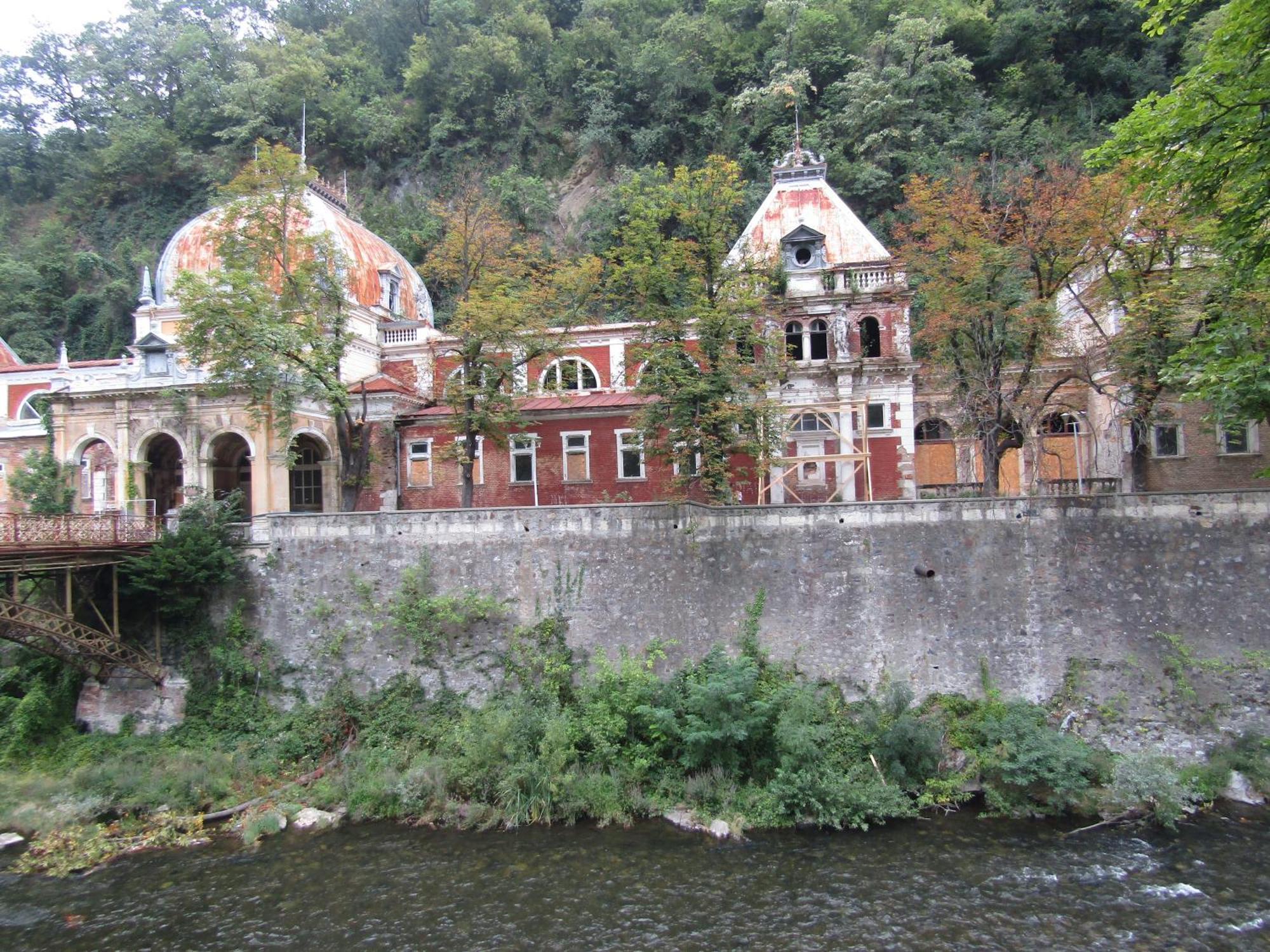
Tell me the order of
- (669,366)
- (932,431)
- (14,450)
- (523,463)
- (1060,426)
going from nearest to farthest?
(669,366) < (523,463) < (1060,426) < (932,431) < (14,450)

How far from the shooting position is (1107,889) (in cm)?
1459

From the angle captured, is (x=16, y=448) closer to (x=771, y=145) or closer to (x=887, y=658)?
(x=887, y=658)

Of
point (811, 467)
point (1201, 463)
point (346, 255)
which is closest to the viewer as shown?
point (1201, 463)

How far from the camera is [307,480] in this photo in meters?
30.7

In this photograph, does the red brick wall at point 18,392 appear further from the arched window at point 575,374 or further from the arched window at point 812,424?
the arched window at point 812,424

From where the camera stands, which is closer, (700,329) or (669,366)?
(669,366)

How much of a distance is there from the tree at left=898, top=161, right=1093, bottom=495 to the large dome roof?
61.4 ft

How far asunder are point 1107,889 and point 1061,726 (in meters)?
5.06

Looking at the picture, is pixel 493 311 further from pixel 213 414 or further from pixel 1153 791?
pixel 1153 791

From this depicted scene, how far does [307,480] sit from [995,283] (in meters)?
24.8

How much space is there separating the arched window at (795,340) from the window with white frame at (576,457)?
8111 mm

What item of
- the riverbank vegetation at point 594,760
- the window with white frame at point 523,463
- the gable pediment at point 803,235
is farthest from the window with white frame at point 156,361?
the gable pediment at point 803,235

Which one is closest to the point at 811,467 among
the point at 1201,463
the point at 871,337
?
the point at 871,337

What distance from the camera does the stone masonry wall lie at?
1936 centimetres
